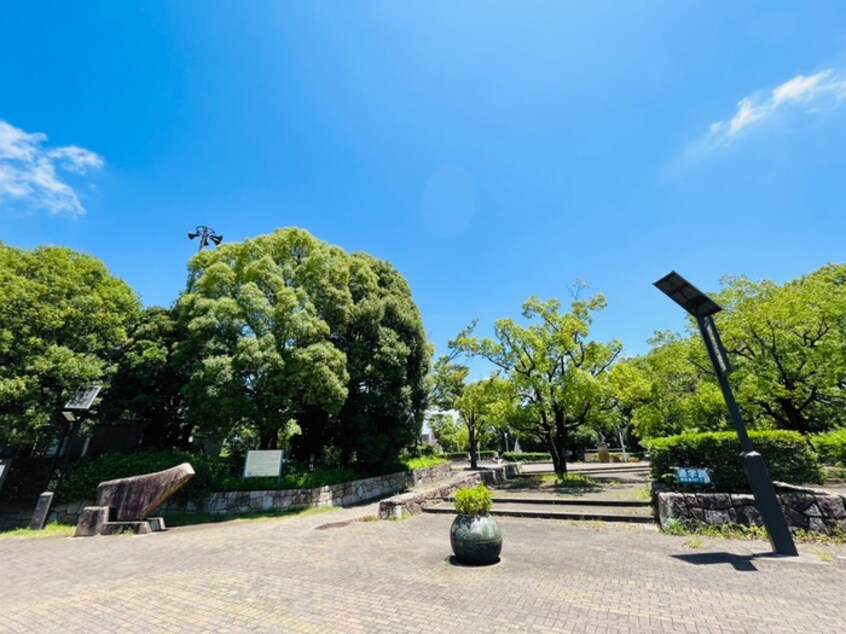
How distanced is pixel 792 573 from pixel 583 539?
296 centimetres

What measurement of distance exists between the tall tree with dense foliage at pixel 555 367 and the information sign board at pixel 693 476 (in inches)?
267

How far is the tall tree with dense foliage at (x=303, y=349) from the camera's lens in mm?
11742

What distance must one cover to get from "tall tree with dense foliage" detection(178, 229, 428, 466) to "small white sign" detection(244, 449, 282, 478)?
2.87ft

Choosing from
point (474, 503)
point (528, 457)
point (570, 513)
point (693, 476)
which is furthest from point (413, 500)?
point (528, 457)

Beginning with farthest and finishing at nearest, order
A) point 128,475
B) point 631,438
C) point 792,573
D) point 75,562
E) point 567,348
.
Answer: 1. point 631,438
2. point 567,348
3. point 128,475
4. point 75,562
5. point 792,573

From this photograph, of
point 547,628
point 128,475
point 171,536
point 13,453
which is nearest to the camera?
point 547,628

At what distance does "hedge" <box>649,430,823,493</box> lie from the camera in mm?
7379

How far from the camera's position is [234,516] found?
11.3 m

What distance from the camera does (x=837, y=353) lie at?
38.3ft

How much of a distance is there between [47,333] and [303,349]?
8.01m

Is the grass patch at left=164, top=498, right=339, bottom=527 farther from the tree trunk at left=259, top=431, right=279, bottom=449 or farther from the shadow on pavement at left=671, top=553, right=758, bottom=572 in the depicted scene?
the shadow on pavement at left=671, top=553, right=758, bottom=572

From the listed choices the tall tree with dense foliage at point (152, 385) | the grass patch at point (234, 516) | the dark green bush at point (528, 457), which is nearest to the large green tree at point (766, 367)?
the grass patch at point (234, 516)

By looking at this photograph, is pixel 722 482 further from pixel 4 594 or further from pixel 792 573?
pixel 4 594

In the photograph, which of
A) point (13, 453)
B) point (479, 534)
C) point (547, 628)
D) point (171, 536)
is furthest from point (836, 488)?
point (13, 453)
